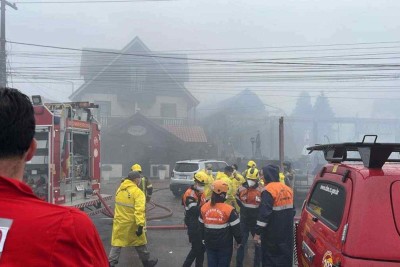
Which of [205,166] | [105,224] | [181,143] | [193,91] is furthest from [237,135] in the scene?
[105,224]

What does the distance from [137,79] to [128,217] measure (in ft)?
91.2

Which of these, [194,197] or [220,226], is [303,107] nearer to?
[194,197]

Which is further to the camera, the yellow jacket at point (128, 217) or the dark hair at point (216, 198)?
the yellow jacket at point (128, 217)

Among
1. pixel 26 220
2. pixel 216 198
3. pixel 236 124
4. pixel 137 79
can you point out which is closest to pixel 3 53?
pixel 216 198

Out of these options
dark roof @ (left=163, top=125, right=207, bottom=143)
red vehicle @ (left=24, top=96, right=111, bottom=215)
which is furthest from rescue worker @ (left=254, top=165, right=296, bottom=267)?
dark roof @ (left=163, top=125, right=207, bottom=143)

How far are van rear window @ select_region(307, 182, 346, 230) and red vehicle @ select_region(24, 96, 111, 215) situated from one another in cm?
581

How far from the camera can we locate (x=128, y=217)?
5707 millimetres

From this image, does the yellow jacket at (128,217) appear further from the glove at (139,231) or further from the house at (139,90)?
the house at (139,90)

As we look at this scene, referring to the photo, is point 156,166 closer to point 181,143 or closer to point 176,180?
point 181,143

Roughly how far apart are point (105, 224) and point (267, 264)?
5886 mm

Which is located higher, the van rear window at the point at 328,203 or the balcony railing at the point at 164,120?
the balcony railing at the point at 164,120

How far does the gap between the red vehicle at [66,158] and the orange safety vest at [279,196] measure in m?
4.78

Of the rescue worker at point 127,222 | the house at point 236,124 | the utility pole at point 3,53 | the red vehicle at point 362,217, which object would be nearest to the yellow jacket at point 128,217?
the rescue worker at point 127,222

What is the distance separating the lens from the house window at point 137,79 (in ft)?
106
